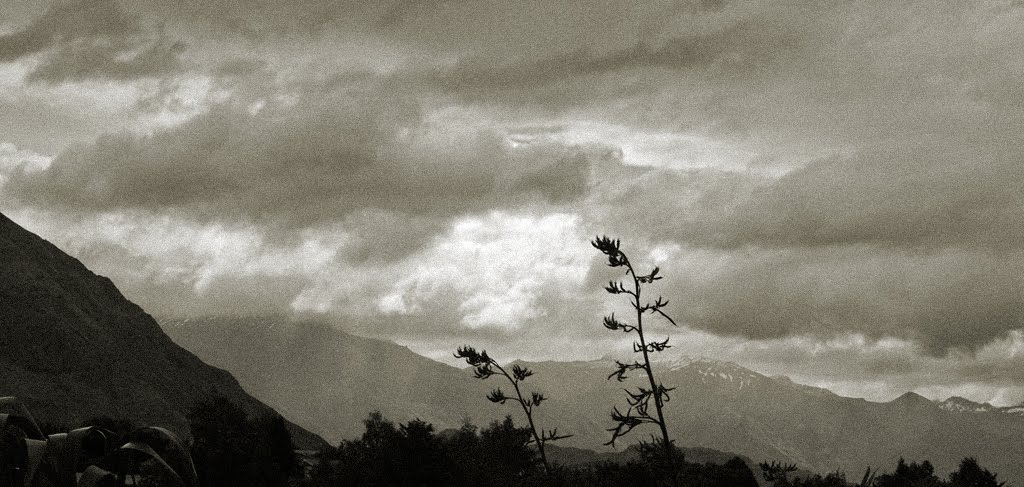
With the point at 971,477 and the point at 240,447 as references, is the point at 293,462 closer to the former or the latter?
the point at 240,447

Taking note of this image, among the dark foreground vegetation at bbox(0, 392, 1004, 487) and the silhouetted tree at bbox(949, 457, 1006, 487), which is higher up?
the silhouetted tree at bbox(949, 457, 1006, 487)

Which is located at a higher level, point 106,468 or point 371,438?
point 371,438

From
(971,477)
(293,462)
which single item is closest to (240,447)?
(293,462)

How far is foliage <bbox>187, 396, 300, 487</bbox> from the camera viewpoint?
87.6m

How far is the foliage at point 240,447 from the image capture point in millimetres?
87594

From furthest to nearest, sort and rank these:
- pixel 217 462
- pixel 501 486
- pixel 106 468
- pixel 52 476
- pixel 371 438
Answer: pixel 371 438 → pixel 217 462 → pixel 501 486 → pixel 106 468 → pixel 52 476

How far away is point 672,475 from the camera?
62.6ft

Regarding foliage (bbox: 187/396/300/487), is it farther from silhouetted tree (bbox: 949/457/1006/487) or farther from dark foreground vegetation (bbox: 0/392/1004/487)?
silhouetted tree (bbox: 949/457/1006/487)

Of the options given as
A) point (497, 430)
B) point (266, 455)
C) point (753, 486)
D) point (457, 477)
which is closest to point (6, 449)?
point (457, 477)

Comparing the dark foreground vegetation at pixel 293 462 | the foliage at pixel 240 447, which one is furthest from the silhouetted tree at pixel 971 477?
the foliage at pixel 240 447

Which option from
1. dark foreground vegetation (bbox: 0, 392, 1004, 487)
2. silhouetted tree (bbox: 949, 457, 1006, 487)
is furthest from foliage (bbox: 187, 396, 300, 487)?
silhouetted tree (bbox: 949, 457, 1006, 487)

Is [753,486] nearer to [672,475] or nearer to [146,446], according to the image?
[672,475]

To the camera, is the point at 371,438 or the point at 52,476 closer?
the point at 52,476

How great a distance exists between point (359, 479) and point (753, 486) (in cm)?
5614
